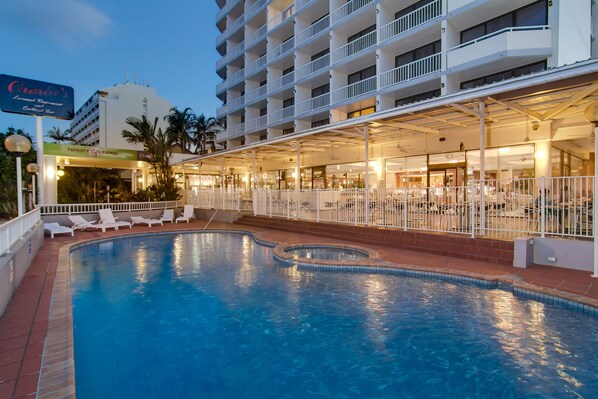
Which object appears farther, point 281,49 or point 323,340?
point 281,49

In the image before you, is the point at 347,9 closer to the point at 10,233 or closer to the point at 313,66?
the point at 313,66

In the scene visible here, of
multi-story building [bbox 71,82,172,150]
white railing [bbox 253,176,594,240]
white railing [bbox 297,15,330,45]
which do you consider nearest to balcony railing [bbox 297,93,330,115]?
white railing [bbox 297,15,330,45]

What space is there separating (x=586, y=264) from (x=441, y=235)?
9.72ft

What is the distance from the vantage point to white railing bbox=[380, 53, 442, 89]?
16.8 meters

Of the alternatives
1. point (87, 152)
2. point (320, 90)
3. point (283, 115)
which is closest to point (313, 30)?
point (320, 90)

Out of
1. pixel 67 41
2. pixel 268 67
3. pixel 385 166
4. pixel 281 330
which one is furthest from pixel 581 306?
pixel 67 41

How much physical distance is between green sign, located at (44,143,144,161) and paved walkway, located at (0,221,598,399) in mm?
9866

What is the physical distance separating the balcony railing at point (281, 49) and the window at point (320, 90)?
402 cm

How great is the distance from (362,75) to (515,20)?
29.7 ft

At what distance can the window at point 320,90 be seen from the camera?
24375mm

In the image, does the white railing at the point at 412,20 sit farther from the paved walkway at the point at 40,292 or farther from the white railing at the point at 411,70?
the paved walkway at the point at 40,292

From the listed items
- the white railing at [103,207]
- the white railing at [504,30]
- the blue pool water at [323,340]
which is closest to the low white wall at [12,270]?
the blue pool water at [323,340]

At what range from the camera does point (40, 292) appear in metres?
5.70

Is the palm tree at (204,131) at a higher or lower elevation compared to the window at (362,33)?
lower
